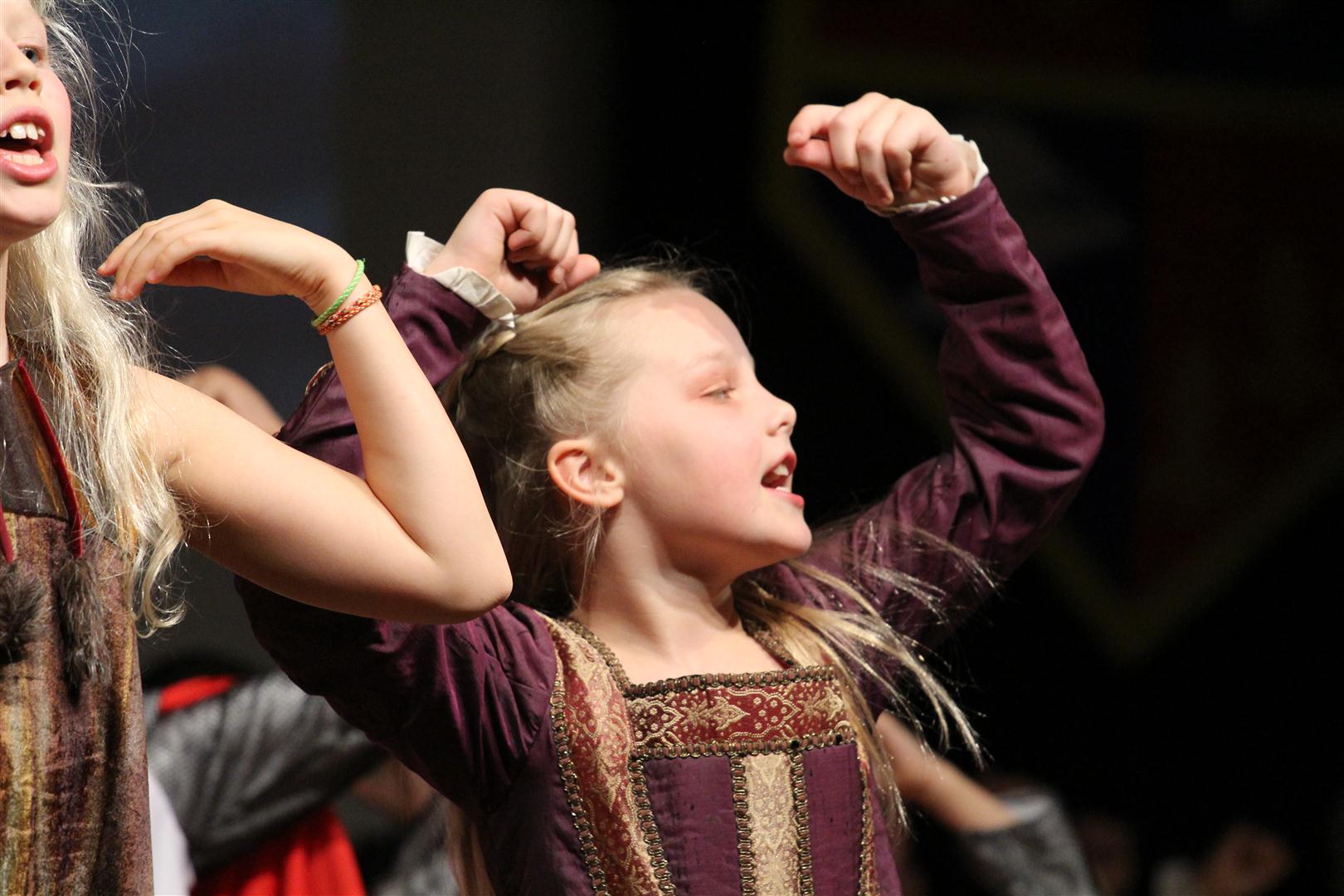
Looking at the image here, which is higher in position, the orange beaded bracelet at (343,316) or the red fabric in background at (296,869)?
the orange beaded bracelet at (343,316)

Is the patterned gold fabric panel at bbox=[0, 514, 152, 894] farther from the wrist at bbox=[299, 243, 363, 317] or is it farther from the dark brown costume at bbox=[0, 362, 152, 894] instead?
the wrist at bbox=[299, 243, 363, 317]

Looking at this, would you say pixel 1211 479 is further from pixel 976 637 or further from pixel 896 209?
pixel 896 209

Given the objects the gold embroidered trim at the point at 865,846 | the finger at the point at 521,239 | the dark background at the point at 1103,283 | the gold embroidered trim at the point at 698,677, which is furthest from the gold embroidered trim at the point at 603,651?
the dark background at the point at 1103,283

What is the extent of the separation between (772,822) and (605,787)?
0.49 ft

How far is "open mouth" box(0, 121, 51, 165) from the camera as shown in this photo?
1.02 m

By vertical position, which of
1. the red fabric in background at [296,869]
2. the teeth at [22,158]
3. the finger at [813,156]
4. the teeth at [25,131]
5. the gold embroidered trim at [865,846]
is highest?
the teeth at [25,131]

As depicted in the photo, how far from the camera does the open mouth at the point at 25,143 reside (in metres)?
1.02

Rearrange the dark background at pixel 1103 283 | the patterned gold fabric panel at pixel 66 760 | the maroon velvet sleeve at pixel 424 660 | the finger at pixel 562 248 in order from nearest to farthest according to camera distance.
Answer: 1. the patterned gold fabric panel at pixel 66 760
2. the maroon velvet sleeve at pixel 424 660
3. the finger at pixel 562 248
4. the dark background at pixel 1103 283

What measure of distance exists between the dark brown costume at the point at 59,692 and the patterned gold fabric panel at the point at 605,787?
0.40 m

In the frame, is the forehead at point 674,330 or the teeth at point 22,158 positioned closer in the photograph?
the teeth at point 22,158

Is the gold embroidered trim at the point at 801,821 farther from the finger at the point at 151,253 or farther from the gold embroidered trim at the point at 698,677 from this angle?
the finger at the point at 151,253

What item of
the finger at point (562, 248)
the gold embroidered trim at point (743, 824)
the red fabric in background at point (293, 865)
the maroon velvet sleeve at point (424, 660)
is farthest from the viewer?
the red fabric in background at point (293, 865)

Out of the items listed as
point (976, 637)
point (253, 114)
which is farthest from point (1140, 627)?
point (253, 114)

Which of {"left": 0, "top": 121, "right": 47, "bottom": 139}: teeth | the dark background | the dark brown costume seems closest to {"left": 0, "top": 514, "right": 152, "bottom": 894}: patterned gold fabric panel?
the dark brown costume
